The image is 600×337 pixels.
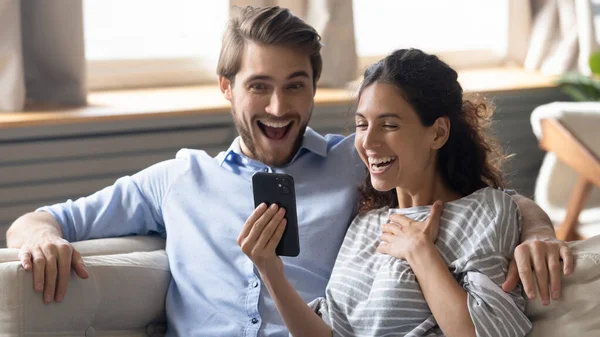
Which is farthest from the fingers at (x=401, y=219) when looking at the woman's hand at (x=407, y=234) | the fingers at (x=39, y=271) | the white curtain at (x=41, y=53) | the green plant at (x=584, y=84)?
the green plant at (x=584, y=84)

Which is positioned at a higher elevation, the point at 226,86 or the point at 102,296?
the point at 226,86

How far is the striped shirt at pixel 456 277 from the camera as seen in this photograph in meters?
1.56

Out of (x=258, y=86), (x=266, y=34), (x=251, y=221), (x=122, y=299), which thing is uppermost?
(x=266, y=34)

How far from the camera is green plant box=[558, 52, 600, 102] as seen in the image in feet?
11.5

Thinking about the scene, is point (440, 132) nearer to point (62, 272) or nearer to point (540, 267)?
point (540, 267)

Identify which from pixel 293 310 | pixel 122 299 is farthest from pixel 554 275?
pixel 122 299

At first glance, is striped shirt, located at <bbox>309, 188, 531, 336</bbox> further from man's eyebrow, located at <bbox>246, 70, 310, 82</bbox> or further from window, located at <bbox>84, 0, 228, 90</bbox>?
window, located at <bbox>84, 0, 228, 90</bbox>

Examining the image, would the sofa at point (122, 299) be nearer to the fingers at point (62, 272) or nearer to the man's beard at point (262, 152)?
the fingers at point (62, 272)

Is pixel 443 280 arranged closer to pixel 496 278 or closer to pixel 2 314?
pixel 496 278

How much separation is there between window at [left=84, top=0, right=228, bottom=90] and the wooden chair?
50.6 inches

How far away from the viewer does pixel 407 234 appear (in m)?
1.69

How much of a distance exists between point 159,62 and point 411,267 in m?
2.07

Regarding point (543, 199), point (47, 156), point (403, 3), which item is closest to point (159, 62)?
point (47, 156)

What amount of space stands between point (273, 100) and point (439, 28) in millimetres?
2137
